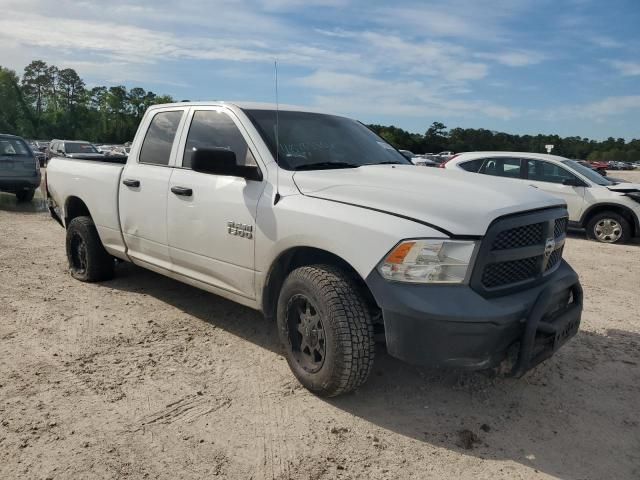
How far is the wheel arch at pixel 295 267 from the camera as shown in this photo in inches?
126

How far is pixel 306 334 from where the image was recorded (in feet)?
10.9

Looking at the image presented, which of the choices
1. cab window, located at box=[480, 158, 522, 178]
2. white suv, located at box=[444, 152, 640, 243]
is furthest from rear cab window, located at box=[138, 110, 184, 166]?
cab window, located at box=[480, 158, 522, 178]

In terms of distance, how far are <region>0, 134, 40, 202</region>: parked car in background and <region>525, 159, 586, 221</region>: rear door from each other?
1159cm

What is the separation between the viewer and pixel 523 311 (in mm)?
2895

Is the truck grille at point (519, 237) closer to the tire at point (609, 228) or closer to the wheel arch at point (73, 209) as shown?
the wheel arch at point (73, 209)

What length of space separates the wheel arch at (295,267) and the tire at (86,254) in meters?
2.77

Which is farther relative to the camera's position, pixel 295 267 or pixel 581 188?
pixel 581 188

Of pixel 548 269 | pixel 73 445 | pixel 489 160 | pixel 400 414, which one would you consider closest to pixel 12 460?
pixel 73 445

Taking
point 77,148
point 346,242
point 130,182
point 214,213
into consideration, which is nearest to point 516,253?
point 346,242

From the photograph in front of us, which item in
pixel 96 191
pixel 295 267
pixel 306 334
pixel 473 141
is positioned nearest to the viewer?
pixel 306 334

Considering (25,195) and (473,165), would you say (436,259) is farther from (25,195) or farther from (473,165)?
(25,195)

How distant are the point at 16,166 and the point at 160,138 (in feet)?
32.5

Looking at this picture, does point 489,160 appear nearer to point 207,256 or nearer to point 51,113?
point 207,256

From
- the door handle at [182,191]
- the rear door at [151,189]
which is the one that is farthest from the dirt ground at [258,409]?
the door handle at [182,191]
